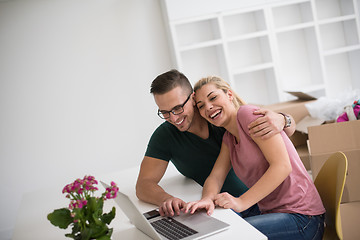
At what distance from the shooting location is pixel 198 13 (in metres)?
3.90

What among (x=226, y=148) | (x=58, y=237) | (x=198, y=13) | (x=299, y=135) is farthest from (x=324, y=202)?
(x=198, y=13)

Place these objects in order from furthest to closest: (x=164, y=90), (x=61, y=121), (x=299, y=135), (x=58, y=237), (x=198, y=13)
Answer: (x=61, y=121) → (x=198, y=13) → (x=299, y=135) → (x=164, y=90) → (x=58, y=237)

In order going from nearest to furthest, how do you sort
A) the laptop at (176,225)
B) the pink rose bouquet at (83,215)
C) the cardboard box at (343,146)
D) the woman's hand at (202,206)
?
the pink rose bouquet at (83,215)
the laptop at (176,225)
the woman's hand at (202,206)
the cardboard box at (343,146)

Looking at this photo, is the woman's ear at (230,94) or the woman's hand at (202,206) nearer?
the woman's hand at (202,206)

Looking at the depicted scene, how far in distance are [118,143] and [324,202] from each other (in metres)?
2.76

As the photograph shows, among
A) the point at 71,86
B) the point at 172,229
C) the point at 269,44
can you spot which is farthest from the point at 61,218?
the point at 269,44

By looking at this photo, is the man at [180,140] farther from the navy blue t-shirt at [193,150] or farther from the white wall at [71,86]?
the white wall at [71,86]

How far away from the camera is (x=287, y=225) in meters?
1.61

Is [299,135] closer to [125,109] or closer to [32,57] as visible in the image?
[125,109]

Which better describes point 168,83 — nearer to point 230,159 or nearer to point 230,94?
point 230,94

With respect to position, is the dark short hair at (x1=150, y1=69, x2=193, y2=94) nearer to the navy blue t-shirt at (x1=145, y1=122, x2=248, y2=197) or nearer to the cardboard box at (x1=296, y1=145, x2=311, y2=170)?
the navy blue t-shirt at (x1=145, y1=122, x2=248, y2=197)

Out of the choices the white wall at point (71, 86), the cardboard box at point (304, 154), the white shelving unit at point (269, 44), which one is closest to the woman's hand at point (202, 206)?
the cardboard box at point (304, 154)

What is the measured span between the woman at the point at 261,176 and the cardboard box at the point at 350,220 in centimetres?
43

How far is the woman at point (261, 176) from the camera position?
1.61m
